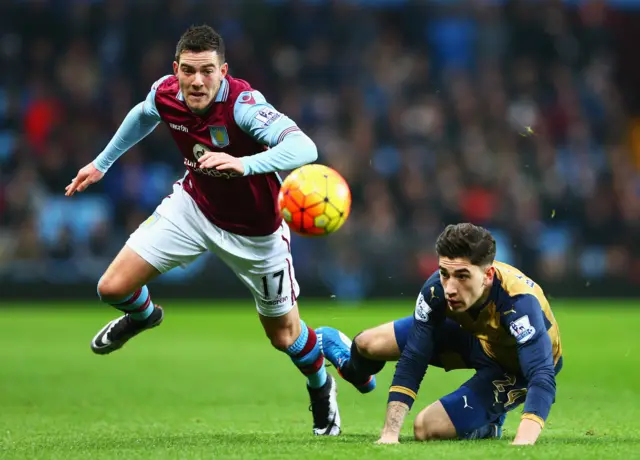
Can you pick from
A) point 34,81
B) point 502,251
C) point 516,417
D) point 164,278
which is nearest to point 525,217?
point 502,251

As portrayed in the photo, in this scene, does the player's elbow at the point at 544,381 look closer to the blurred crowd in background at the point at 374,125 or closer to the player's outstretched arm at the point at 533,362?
the player's outstretched arm at the point at 533,362

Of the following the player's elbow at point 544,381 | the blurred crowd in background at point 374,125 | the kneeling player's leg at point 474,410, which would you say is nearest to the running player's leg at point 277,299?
the kneeling player's leg at point 474,410

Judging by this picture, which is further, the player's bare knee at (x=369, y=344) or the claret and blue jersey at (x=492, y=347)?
the player's bare knee at (x=369, y=344)

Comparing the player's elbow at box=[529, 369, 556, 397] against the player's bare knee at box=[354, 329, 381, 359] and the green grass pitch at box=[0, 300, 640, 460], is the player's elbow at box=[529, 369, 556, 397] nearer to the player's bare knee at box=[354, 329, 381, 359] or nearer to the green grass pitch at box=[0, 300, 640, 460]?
the green grass pitch at box=[0, 300, 640, 460]

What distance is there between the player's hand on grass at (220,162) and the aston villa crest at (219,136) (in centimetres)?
87

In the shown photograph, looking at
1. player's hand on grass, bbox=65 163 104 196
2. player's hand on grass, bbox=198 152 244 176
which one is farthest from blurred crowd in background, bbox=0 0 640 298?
player's hand on grass, bbox=198 152 244 176

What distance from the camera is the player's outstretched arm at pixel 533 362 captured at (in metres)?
5.57

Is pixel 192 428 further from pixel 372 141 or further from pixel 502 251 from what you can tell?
pixel 372 141

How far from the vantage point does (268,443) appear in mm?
6055

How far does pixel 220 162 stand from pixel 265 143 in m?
0.76

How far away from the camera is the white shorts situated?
700 cm

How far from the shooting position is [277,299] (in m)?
7.02

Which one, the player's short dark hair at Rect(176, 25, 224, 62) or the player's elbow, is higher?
the player's short dark hair at Rect(176, 25, 224, 62)

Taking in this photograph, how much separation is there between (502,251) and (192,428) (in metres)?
10.6
